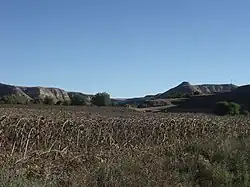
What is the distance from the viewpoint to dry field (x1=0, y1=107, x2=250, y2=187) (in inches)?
446

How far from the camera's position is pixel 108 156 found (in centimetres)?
1424

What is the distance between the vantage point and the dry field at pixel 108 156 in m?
11.3

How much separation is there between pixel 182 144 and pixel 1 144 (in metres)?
6.41

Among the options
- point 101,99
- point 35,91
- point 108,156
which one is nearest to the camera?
point 108,156

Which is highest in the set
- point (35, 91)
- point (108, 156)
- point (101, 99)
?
point (35, 91)

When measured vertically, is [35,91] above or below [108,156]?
above

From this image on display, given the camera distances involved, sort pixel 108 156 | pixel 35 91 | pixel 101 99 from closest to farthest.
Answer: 1. pixel 108 156
2. pixel 101 99
3. pixel 35 91

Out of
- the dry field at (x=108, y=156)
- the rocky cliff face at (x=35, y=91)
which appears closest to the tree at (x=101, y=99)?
the rocky cliff face at (x=35, y=91)

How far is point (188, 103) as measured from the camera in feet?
252

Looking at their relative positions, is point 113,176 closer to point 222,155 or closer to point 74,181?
point 74,181

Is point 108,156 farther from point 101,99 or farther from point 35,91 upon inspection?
point 35,91

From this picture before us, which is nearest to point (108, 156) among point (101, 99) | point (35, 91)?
point (101, 99)

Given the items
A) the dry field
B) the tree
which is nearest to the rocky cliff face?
the tree

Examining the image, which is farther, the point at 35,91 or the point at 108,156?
the point at 35,91
